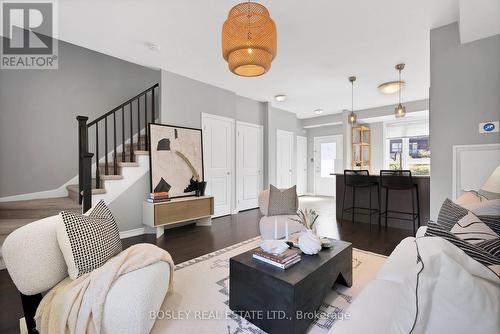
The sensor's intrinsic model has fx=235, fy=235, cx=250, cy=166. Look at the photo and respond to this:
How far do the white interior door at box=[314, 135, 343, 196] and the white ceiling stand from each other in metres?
3.31

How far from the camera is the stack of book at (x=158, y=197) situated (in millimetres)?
3508

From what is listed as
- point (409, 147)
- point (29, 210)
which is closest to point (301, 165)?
point (409, 147)

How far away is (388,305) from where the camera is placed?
1.07 meters

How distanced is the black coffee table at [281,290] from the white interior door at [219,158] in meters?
3.10

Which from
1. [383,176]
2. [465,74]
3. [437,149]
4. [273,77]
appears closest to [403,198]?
[383,176]

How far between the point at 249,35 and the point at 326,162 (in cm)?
668

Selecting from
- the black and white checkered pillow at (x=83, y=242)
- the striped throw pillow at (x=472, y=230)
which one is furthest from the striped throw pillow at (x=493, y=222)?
the black and white checkered pillow at (x=83, y=242)

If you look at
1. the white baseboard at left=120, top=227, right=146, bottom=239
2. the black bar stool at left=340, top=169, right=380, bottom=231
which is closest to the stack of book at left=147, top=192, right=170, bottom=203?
the white baseboard at left=120, top=227, right=146, bottom=239

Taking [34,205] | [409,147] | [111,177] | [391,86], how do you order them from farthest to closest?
[409,147] → [391,86] → [111,177] → [34,205]

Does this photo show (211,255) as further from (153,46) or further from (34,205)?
(153,46)

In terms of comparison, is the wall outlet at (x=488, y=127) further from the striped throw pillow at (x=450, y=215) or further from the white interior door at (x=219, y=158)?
the white interior door at (x=219, y=158)

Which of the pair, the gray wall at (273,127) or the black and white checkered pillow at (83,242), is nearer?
the black and white checkered pillow at (83,242)

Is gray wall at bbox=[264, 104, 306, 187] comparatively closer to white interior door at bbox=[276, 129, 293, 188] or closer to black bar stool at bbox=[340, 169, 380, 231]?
white interior door at bbox=[276, 129, 293, 188]

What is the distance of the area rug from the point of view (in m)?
1.58
